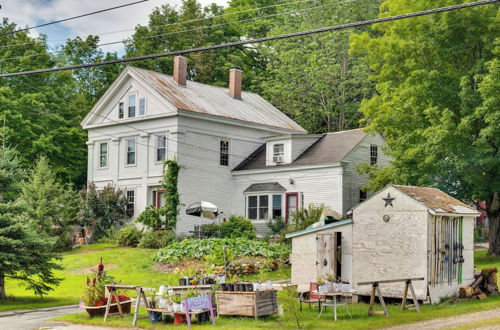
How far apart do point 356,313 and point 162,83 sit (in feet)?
90.3

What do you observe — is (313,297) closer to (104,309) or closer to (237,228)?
(104,309)

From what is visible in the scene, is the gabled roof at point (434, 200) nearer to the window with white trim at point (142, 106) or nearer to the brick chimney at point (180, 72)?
the window with white trim at point (142, 106)

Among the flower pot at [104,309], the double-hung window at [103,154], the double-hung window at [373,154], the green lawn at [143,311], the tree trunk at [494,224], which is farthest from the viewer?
the double-hung window at [103,154]

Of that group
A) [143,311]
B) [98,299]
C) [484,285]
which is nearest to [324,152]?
[484,285]

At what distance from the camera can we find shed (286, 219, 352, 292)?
68.7 feet

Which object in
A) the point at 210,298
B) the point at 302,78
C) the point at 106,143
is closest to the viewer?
the point at 210,298

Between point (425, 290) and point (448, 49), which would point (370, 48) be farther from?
point (425, 290)

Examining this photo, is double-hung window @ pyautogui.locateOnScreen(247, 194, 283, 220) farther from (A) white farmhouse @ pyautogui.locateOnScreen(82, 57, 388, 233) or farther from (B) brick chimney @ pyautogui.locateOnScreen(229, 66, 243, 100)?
(B) brick chimney @ pyautogui.locateOnScreen(229, 66, 243, 100)

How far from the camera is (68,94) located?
60.3 metres

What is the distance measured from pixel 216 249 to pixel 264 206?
1134 cm

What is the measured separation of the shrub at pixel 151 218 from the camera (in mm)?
38688

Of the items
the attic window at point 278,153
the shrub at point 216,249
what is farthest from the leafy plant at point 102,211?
the shrub at point 216,249

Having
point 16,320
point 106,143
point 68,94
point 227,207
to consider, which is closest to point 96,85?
point 68,94

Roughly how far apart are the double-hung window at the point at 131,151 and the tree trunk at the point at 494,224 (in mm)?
21006
